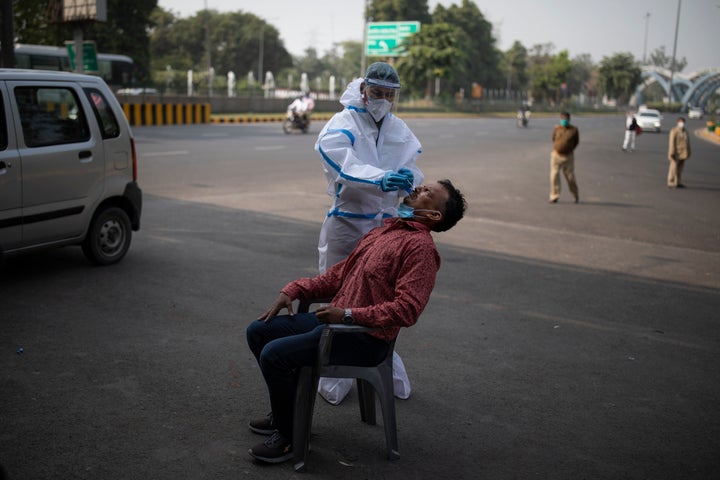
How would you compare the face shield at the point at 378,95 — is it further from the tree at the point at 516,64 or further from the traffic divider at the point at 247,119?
the tree at the point at 516,64

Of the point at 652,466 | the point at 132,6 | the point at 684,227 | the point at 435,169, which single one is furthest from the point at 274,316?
the point at 132,6

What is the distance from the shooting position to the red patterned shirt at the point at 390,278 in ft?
11.2

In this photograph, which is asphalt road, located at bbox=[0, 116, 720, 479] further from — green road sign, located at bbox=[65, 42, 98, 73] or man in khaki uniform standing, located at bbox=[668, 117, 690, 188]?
man in khaki uniform standing, located at bbox=[668, 117, 690, 188]

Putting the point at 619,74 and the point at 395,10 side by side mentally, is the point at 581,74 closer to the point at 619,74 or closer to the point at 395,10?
the point at 619,74

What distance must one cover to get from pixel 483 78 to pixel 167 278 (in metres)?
97.3

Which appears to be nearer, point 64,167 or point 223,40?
point 64,167

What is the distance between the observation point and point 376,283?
3.56 metres

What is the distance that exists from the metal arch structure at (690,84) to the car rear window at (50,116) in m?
114

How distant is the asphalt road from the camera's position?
3.71 metres

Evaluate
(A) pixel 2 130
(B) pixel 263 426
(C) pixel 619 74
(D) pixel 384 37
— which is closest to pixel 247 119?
(D) pixel 384 37

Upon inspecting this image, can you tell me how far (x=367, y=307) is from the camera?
343cm

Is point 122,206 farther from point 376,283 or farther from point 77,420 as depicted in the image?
point 376,283

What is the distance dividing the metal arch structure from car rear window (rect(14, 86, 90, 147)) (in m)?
114

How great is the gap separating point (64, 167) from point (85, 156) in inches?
10.2
